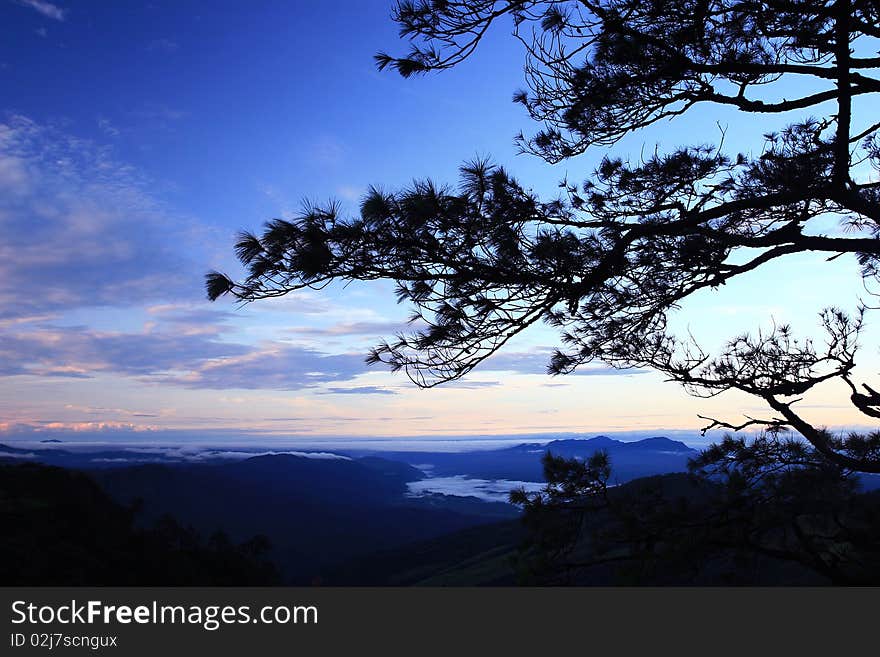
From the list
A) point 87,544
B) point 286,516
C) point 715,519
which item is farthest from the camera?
point 286,516

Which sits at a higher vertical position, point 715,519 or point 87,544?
point 715,519

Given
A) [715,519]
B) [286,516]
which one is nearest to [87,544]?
[715,519]

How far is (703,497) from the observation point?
7535 millimetres

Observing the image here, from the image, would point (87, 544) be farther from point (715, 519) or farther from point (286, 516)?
point (286, 516)

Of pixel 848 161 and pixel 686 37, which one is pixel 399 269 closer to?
pixel 686 37

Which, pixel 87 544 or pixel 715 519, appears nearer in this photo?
pixel 715 519

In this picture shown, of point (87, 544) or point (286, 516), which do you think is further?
point (286, 516)

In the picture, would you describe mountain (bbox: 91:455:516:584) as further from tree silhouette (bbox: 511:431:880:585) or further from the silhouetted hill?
tree silhouette (bbox: 511:431:880:585)

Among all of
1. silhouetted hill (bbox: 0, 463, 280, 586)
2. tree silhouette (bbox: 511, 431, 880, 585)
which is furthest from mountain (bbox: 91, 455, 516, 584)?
tree silhouette (bbox: 511, 431, 880, 585)

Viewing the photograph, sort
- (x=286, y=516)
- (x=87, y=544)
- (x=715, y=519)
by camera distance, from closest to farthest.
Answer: (x=715, y=519), (x=87, y=544), (x=286, y=516)

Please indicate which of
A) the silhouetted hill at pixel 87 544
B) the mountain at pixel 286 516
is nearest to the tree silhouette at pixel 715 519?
the silhouetted hill at pixel 87 544

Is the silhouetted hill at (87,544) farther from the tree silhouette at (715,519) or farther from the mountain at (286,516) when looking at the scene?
the mountain at (286,516)

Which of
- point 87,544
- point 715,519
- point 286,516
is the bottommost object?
point 286,516
